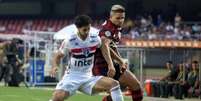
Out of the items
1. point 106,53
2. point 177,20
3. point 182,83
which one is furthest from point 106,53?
point 177,20

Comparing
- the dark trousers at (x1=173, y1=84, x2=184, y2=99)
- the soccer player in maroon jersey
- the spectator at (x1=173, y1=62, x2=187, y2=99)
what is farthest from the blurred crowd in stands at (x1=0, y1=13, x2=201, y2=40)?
the soccer player in maroon jersey

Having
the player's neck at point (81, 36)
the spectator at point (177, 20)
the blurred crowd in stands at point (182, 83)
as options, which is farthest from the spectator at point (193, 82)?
the spectator at point (177, 20)

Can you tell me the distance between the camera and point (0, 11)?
167 feet

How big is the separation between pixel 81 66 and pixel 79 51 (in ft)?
0.74

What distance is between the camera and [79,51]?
9.70 m

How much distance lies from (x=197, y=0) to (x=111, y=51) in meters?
32.7

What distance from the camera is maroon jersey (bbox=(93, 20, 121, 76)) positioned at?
10.9 m

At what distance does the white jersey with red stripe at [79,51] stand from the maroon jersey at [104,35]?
1059 mm

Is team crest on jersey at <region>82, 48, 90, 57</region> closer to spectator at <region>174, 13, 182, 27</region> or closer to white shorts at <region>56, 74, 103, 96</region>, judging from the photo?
white shorts at <region>56, 74, 103, 96</region>

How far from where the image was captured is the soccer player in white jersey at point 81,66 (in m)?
9.53

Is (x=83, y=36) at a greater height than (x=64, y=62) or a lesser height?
greater

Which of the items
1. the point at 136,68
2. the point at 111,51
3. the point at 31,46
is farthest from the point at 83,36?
the point at 31,46

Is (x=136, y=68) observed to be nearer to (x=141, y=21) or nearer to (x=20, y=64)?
(x=20, y=64)

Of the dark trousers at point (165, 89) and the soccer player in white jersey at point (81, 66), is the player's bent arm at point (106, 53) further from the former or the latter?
the dark trousers at point (165, 89)
